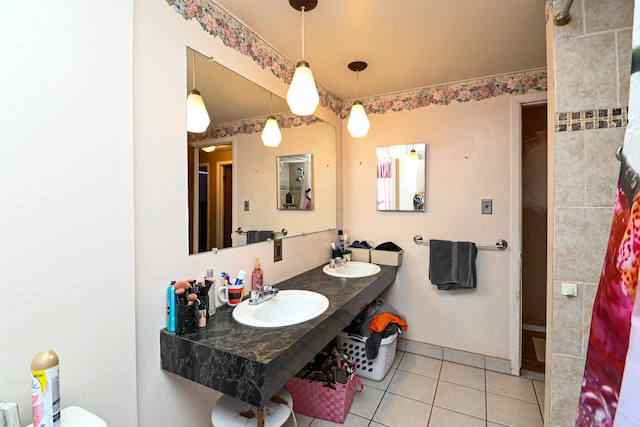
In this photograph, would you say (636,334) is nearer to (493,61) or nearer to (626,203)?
(626,203)

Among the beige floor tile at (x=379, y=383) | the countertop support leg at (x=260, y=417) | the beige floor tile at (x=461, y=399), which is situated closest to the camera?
the countertop support leg at (x=260, y=417)

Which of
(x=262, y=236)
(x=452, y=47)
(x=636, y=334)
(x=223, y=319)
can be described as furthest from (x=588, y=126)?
(x=223, y=319)

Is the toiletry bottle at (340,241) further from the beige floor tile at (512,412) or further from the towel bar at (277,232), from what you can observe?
the beige floor tile at (512,412)

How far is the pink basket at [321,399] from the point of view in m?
1.78

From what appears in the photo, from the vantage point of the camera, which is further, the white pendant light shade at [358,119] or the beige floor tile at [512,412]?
the white pendant light shade at [358,119]

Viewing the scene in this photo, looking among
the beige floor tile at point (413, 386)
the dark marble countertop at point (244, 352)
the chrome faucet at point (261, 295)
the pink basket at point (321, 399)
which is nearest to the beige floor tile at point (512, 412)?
the beige floor tile at point (413, 386)

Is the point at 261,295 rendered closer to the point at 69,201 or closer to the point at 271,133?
the point at 69,201

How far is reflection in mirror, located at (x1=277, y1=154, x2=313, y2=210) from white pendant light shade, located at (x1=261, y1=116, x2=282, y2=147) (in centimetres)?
12

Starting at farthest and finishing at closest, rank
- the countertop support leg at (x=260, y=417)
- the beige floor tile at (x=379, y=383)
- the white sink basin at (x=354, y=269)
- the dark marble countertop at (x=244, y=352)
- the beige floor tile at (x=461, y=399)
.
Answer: the white sink basin at (x=354, y=269)
the beige floor tile at (x=379, y=383)
the beige floor tile at (x=461, y=399)
the countertop support leg at (x=260, y=417)
the dark marble countertop at (x=244, y=352)

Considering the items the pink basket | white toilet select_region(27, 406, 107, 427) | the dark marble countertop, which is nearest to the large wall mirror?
the dark marble countertop

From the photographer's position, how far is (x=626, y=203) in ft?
1.51

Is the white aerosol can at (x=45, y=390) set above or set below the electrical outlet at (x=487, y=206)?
below

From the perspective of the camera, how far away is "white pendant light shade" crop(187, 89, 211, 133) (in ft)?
4.49

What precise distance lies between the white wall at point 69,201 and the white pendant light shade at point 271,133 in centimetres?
94
